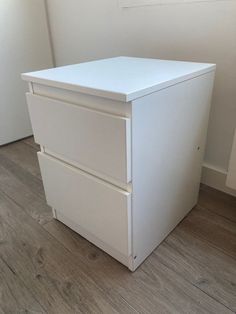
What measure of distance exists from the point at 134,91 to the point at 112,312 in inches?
24.3

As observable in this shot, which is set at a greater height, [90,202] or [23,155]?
[90,202]

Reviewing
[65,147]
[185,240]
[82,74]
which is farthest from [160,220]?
[82,74]

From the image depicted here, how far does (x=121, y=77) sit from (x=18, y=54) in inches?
47.4

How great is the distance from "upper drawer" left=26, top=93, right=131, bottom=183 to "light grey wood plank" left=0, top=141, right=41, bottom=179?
2.11ft

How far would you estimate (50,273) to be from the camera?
35.5 inches

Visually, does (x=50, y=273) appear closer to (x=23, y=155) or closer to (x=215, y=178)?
(x=215, y=178)

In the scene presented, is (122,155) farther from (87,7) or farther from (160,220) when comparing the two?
(87,7)

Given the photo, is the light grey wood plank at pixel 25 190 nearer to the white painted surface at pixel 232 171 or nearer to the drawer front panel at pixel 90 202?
the drawer front panel at pixel 90 202

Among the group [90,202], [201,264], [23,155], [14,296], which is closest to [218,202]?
[201,264]

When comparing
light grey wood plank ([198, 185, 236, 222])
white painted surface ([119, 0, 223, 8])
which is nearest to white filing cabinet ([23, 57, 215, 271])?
light grey wood plank ([198, 185, 236, 222])

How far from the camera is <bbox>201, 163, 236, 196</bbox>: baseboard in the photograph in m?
1.24

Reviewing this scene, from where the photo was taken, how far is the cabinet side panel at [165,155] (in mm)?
705

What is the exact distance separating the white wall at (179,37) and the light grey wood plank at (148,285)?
593mm

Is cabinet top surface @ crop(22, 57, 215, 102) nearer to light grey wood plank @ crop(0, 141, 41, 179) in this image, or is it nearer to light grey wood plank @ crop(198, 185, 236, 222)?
light grey wood plank @ crop(198, 185, 236, 222)
